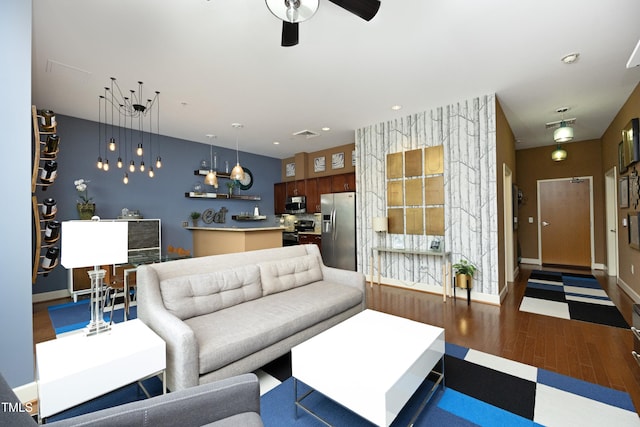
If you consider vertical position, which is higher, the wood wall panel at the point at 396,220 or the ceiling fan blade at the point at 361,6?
the ceiling fan blade at the point at 361,6

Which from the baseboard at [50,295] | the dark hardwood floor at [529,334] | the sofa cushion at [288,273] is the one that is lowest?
the dark hardwood floor at [529,334]

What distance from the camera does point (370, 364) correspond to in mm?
1621

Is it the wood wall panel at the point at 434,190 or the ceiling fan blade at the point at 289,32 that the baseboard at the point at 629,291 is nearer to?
the wood wall panel at the point at 434,190

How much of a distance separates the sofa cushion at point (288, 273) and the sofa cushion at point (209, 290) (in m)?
0.10

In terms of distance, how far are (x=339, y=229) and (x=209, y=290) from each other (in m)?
3.94

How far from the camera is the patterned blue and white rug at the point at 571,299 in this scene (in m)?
3.38

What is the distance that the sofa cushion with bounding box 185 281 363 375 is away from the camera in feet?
6.09

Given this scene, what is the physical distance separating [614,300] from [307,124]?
5329 millimetres

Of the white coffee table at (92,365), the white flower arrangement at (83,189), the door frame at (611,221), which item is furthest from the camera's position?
the door frame at (611,221)

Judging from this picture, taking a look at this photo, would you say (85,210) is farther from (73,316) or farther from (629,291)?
(629,291)

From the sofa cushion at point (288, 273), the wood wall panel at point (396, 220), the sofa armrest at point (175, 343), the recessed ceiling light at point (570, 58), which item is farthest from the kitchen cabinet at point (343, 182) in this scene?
the sofa armrest at point (175, 343)

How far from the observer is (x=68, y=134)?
15.1 ft

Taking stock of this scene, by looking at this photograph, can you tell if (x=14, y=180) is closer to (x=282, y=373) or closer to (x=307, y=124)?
(x=282, y=373)

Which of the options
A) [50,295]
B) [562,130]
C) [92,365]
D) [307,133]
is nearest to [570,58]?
[562,130]
